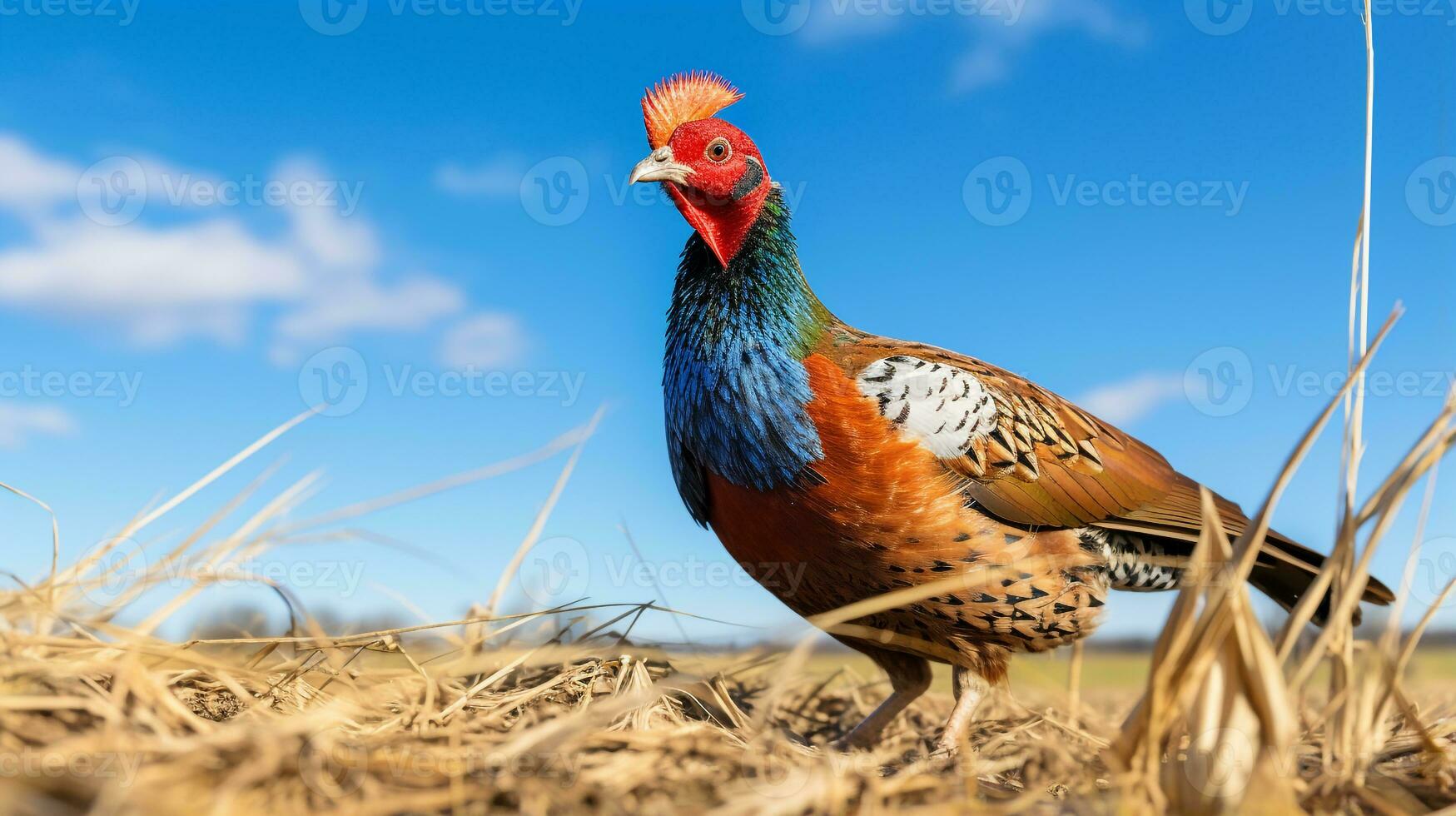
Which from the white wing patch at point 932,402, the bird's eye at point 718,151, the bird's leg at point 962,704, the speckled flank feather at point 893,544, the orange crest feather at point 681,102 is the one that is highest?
the orange crest feather at point 681,102

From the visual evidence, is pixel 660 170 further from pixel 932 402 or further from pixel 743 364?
pixel 932 402

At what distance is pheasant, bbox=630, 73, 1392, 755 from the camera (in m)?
3.34

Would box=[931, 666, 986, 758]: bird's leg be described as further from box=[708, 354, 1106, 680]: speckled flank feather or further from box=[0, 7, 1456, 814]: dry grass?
box=[0, 7, 1456, 814]: dry grass

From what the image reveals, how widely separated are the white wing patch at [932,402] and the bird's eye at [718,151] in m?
1.21

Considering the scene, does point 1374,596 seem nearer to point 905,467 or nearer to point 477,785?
point 905,467

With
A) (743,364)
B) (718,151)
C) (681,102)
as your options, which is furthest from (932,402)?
(681,102)

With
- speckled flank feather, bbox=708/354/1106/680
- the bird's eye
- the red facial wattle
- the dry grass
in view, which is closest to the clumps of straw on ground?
the dry grass

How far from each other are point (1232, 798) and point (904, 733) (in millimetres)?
3002

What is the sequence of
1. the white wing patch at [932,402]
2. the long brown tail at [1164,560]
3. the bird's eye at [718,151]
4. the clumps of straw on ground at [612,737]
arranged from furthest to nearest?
the bird's eye at [718,151]
the long brown tail at [1164,560]
the white wing patch at [932,402]
the clumps of straw on ground at [612,737]

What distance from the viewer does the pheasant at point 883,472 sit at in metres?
3.34

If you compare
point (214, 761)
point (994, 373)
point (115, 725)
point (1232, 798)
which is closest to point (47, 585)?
point (115, 725)

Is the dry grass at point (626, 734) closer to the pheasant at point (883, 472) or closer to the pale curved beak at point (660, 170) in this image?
the pheasant at point (883, 472)

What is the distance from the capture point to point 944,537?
3.38 m

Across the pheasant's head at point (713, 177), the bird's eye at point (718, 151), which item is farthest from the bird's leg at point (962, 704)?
the bird's eye at point (718, 151)
